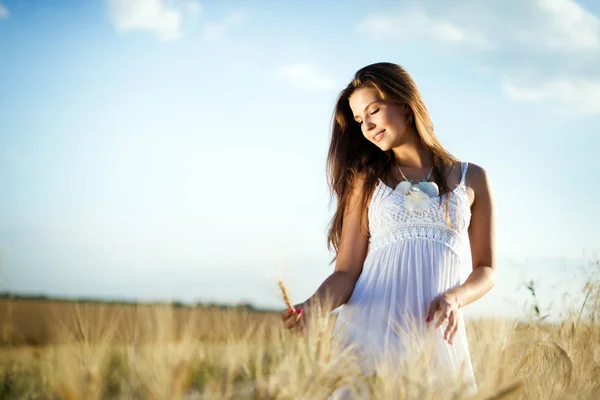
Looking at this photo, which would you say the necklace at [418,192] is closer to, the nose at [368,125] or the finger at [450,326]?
the nose at [368,125]

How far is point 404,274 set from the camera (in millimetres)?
2355

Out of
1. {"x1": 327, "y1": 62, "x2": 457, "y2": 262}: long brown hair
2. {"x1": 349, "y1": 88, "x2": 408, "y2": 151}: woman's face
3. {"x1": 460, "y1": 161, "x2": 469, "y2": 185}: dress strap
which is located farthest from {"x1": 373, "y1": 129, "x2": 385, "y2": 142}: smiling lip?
{"x1": 460, "y1": 161, "x2": 469, "y2": 185}: dress strap

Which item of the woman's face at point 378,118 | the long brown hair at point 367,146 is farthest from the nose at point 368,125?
the long brown hair at point 367,146

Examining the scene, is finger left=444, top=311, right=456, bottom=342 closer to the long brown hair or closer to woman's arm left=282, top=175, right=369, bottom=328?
woman's arm left=282, top=175, right=369, bottom=328

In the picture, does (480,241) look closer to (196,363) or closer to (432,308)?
(432,308)

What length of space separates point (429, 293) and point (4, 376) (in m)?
1.56

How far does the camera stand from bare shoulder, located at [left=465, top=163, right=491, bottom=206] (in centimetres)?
255

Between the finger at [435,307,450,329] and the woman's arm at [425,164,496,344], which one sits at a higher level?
the woman's arm at [425,164,496,344]

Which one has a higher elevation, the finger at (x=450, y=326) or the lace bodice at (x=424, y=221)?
the lace bodice at (x=424, y=221)

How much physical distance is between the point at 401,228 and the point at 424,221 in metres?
0.10

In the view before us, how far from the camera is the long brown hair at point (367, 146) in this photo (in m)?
2.65

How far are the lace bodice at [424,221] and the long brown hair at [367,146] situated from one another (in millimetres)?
47

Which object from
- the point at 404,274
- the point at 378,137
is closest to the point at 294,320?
the point at 404,274

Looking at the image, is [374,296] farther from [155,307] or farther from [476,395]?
[155,307]
